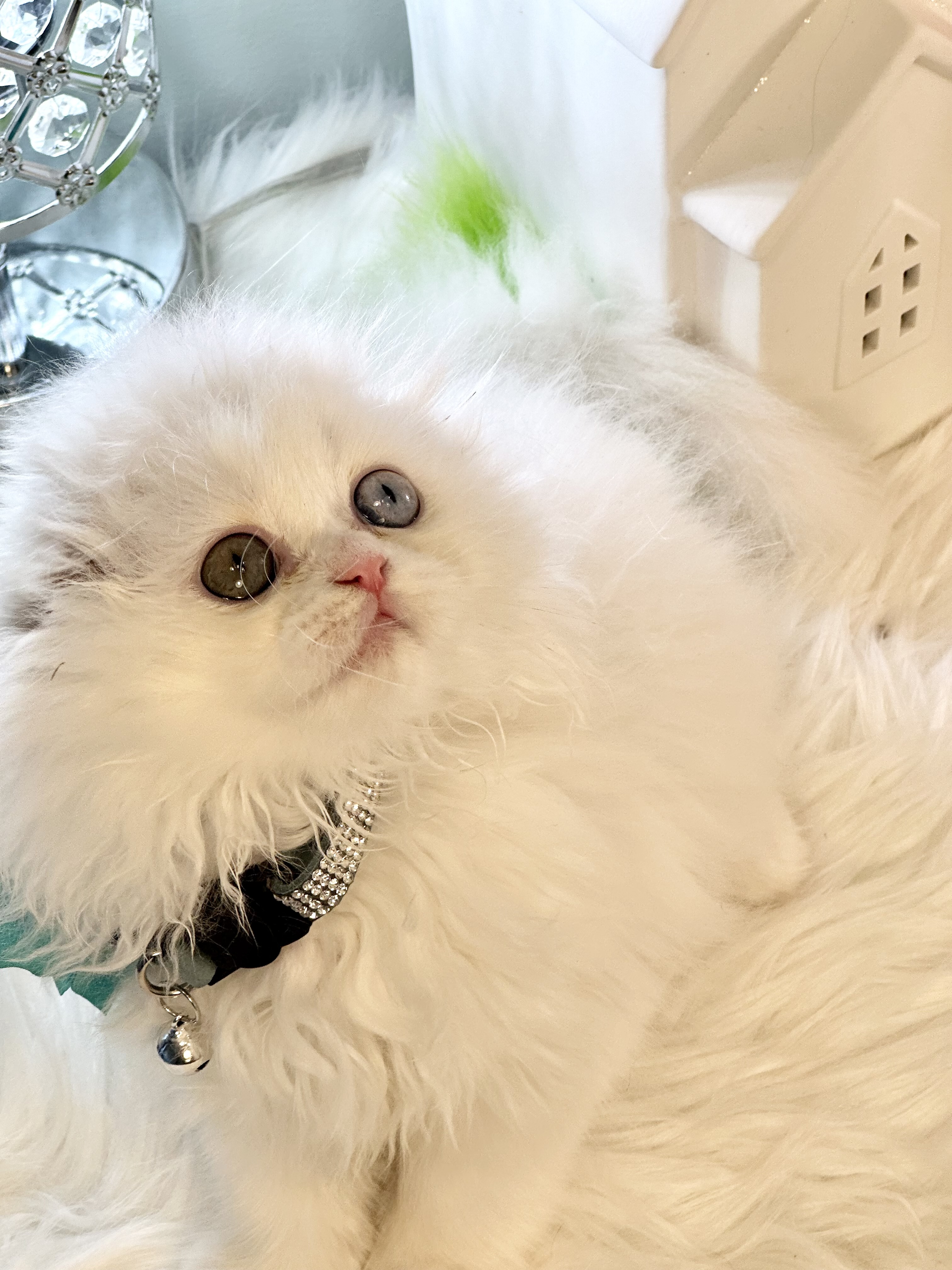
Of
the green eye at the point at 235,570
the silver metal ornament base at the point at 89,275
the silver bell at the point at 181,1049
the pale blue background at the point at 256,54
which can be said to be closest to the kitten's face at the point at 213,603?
the green eye at the point at 235,570

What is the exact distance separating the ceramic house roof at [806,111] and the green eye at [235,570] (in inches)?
22.4

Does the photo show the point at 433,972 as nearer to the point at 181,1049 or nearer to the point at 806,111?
the point at 181,1049

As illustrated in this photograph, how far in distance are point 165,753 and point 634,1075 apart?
0.44 m

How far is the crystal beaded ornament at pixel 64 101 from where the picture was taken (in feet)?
3.13

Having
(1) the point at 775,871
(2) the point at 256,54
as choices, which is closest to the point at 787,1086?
(1) the point at 775,871

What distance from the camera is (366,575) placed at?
0.59 m

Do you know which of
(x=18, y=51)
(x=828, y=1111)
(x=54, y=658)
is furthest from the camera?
(x=18, y=51)

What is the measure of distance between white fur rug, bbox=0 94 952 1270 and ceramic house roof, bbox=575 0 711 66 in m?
0.48

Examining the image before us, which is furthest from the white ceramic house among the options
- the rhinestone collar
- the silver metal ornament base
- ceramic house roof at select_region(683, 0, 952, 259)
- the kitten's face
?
the rhinestone collar

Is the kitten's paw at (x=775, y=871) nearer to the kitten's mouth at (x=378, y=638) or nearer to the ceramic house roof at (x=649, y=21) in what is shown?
the kitten's mouth at (x=378, y=638)

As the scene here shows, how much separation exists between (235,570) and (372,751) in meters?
0.13

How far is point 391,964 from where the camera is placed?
25.8 inches

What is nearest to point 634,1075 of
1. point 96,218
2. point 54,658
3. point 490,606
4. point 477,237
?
point 490,606

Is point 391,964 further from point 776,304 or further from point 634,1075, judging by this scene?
point 776,304
